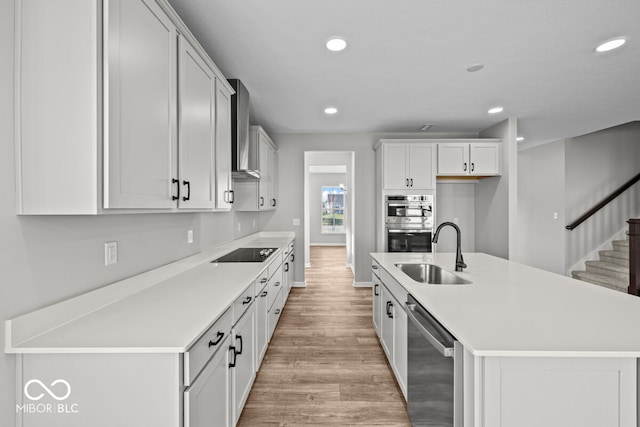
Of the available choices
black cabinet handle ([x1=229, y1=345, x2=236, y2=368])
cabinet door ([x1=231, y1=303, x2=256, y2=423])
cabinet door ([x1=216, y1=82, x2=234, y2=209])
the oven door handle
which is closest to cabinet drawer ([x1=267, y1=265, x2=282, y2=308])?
cabinet door ([x1=231, y1=303, x2=256, y2=423])

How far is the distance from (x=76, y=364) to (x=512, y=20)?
9.76 ft

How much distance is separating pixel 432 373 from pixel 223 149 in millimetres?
2028

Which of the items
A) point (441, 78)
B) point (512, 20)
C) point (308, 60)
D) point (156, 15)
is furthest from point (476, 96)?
point (156, 15)

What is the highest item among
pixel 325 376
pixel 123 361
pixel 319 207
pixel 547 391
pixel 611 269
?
pixel 319 207

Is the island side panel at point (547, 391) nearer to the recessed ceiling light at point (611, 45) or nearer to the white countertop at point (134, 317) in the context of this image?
the white countertop at point (134, 317)

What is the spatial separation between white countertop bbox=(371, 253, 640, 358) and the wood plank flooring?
2.95 feet

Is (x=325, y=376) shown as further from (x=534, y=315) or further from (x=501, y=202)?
(x=501, y=202)

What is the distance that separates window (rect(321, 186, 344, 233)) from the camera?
10.6 meters

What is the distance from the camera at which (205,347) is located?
4.03 feet

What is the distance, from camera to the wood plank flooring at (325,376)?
195 cm

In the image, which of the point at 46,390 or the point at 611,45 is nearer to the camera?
the point at 46,390

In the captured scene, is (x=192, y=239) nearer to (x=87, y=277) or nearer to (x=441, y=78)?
(x=87, y=277)

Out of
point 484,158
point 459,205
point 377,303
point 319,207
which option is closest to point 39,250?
point 377,303

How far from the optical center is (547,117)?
167 inches
